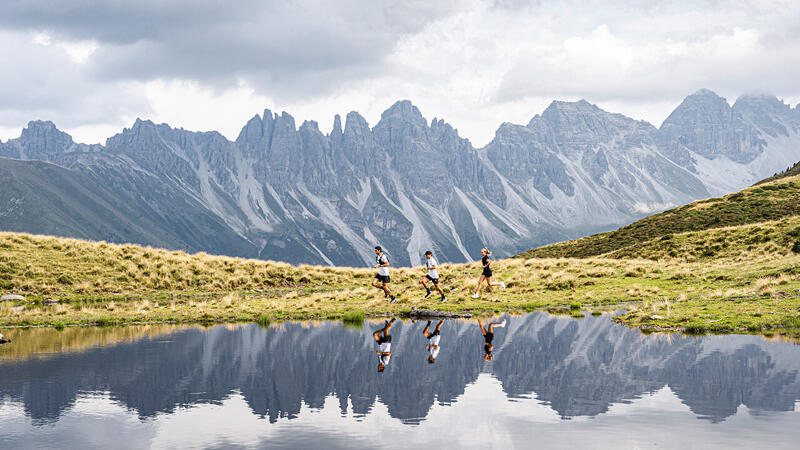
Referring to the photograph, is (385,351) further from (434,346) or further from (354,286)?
(354,286)

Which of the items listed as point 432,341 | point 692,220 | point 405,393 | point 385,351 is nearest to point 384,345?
point 385,351

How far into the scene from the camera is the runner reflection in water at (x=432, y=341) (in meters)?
22.5

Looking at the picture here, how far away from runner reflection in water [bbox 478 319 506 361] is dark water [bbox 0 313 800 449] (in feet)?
1.05

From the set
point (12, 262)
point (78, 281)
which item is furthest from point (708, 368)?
point (12, 262)

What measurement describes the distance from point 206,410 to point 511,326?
57.9ft

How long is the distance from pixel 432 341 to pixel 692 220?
7534 centimetres

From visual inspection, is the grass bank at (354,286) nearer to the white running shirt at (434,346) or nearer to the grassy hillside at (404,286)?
the grassy hillside at (404,286)

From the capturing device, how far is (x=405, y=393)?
56.2ft

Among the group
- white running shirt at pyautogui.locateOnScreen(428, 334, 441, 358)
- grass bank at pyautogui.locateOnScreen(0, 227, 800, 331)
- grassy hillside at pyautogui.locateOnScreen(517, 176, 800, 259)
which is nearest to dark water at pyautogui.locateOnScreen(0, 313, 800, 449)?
white running shirt at pyautogui.locateOnScreen(428, 334, 441, 358)

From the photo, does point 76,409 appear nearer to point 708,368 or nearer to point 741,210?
point 708,368

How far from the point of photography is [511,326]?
30.3 m

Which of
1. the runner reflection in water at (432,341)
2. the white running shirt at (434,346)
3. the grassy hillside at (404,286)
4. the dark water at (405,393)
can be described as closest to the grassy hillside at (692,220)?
the grassy hillside at (404,286)

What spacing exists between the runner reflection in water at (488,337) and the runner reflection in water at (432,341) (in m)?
1.79

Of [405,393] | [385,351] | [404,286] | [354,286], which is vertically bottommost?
[405,393]
